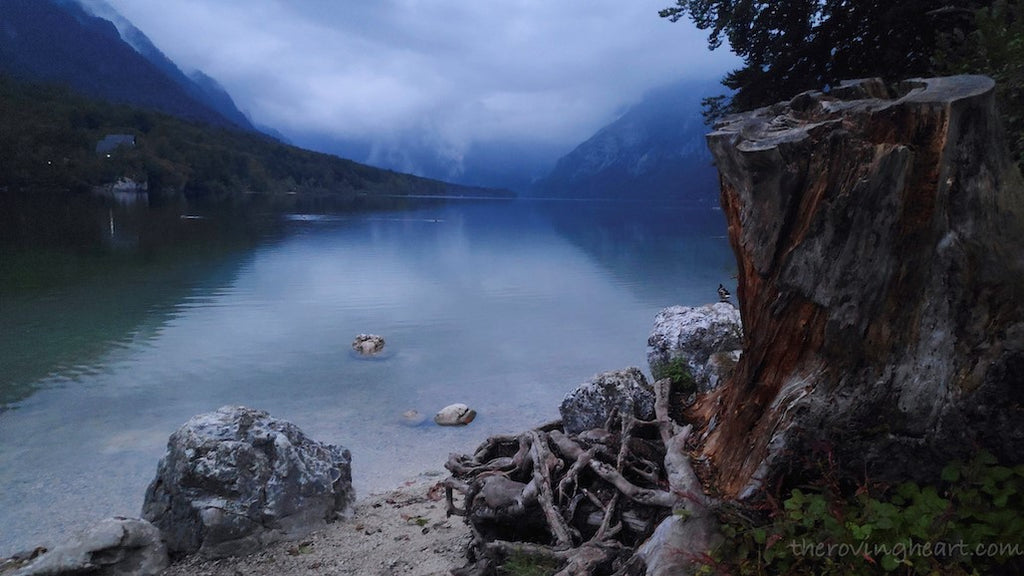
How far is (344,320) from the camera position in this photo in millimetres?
23859

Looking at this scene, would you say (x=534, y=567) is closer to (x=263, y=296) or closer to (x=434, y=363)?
(x=434, y=363)

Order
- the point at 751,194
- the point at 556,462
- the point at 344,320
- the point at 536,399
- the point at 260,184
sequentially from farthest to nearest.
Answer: the point at 260,184
the point at 344,320
the point at 536,399
the point at 556,462
the point at 751,194

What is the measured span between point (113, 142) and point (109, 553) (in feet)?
515

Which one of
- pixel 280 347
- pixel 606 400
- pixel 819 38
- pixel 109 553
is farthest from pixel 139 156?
pixel 606 400

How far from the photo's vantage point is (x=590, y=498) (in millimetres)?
5652

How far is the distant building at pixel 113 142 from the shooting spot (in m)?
130

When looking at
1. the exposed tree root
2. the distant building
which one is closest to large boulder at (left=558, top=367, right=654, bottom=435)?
the exposed tree root

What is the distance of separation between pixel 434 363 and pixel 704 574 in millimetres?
14926

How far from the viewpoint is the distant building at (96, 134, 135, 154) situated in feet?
426

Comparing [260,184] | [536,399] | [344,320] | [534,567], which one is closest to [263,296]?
[344,320]

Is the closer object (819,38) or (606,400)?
(606,400)

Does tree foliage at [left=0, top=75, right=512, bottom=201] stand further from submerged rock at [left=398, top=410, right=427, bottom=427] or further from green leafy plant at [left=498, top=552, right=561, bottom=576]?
green leafy plant at [left=498, top=552, right=561, bottom=576]

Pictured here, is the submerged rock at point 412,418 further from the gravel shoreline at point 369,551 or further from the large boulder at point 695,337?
the large boulder at point 695,337

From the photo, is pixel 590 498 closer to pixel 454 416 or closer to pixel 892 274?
pixel 892 274
